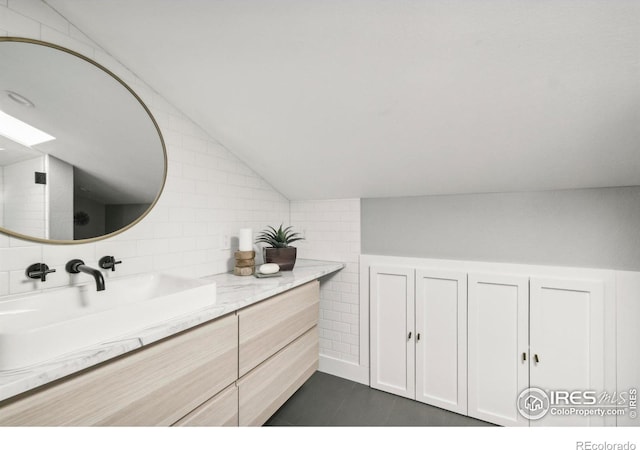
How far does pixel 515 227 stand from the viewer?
1.88 meters

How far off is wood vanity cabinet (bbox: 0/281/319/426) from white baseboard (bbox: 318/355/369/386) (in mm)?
549

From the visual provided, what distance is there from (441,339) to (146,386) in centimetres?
184

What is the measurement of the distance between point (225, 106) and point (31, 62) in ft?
2.75

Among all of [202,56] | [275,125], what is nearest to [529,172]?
[275,125]

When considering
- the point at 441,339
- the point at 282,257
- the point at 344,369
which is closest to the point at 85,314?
the point at 282,257

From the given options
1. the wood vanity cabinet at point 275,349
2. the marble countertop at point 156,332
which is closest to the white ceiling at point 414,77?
the marble countertop at point 156,332

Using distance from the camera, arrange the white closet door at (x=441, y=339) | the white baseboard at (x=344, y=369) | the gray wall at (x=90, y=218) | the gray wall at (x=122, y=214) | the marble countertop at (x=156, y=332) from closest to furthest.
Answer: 1. the marble countertop at (x=156, y=332)
2. the gray wall at (x=90, y=218)
3. the gray wall at (x=122, y=214)
4. the white closet door at (x=441, y=339)
5. the white baseboard at (x=344, y=369)

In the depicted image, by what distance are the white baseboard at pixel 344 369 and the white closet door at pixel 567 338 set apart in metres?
1.15

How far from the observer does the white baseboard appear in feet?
7.75

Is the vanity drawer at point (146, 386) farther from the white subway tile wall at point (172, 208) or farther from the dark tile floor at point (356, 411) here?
the dark tile floor at point (356, 411)

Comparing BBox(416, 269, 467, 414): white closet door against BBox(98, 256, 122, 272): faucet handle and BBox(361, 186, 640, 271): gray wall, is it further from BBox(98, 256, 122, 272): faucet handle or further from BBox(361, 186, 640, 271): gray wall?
BBox(98, 256, 122, 272): faucet handle

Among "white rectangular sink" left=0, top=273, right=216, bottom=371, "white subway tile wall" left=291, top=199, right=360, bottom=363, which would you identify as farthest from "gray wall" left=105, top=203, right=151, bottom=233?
"white subway tile wall" left=291, top=199, right=360, bottom=363

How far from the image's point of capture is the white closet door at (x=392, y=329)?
217 cm

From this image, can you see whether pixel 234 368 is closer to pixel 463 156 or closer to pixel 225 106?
pixel 225 106
